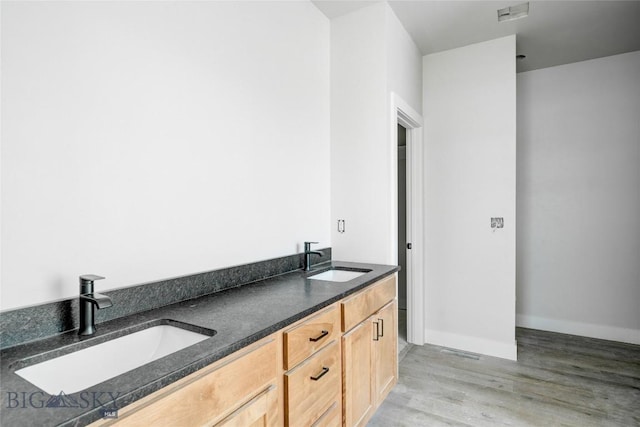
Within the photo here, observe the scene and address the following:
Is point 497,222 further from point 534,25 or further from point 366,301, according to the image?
point 366,301

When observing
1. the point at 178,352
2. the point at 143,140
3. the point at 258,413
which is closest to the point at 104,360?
the point at 178,352

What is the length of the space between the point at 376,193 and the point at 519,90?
2.52m

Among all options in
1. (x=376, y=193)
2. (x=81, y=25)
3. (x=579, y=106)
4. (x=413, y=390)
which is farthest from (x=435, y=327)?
(x=81, y=25)

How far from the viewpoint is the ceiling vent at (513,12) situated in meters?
2.62

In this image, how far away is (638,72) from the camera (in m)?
3.41

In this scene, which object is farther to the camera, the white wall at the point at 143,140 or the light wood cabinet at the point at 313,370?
the light wood cabinet at the point at 313,370

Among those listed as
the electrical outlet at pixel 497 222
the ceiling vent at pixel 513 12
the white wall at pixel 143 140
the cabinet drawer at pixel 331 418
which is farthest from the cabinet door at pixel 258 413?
the ceiling vent at pixel 513 12

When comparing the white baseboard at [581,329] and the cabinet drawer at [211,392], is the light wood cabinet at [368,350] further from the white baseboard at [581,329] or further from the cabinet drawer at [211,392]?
the white baseboard at [581,329]

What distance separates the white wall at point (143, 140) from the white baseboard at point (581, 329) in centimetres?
308

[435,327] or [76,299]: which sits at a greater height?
[76,299]

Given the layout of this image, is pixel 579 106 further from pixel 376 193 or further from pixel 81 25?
pixel 81 25

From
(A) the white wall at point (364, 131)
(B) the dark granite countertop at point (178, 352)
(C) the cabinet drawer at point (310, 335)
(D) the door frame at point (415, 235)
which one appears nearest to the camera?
(B) the dark granite countertop at point (178, 352)

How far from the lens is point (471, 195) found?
3.29 metres

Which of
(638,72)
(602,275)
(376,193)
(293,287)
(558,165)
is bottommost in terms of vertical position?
(602,275)
